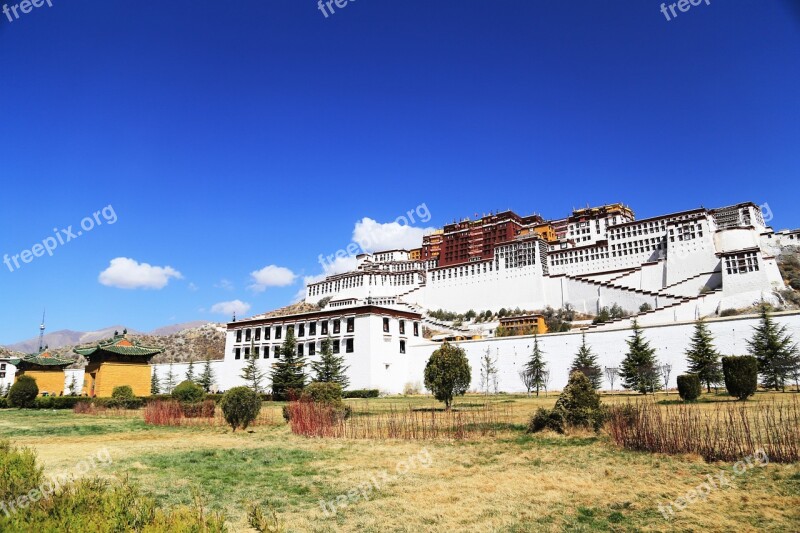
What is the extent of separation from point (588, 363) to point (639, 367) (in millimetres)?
3948

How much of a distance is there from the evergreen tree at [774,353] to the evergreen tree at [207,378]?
149 ft

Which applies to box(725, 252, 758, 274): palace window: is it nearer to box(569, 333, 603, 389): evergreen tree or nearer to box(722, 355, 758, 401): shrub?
box(569, 333, 603, 389): evergreen tree

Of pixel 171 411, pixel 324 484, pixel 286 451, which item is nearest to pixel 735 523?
pixel 324 484

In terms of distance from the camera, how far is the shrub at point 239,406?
59.4 ft

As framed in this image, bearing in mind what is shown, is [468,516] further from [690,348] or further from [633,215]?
[633,215]

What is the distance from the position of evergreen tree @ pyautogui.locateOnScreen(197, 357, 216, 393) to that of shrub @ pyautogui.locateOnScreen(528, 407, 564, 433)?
43359mm

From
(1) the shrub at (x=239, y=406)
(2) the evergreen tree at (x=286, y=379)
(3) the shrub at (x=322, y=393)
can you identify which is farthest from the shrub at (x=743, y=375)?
(2) the evergreen tree at (x=286, y=379)

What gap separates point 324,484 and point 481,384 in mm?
34436

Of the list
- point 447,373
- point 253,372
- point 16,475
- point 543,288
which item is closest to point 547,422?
point 447,373

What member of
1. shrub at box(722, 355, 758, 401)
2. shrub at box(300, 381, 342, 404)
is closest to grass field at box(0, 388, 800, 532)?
shrub at box(300, 381, 342, 404)

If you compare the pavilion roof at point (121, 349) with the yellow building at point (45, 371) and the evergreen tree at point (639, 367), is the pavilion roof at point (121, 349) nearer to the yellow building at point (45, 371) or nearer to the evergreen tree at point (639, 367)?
the yellow building at point (45, 371)

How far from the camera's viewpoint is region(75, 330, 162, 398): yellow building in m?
41.1

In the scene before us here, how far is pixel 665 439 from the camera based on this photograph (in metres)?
10.4

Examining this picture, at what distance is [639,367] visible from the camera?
111ft
